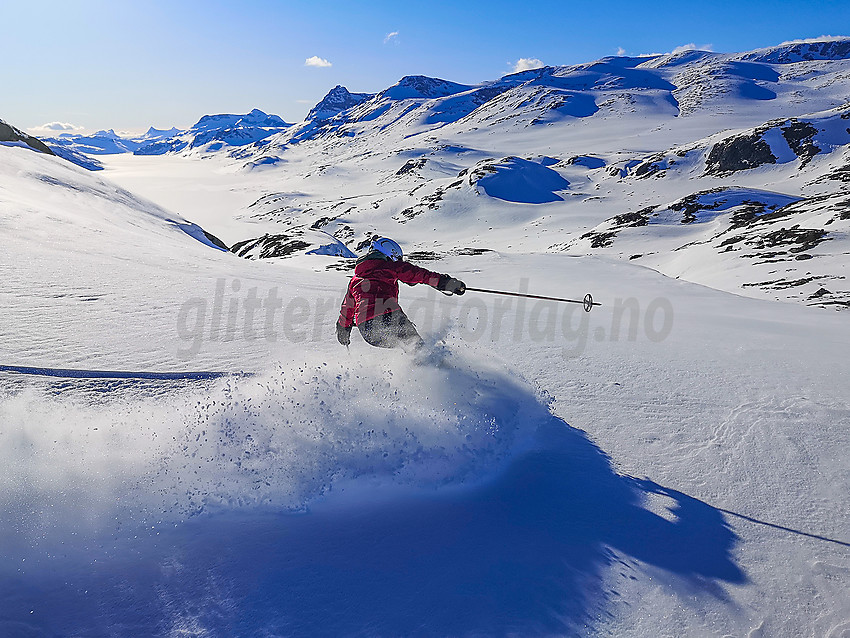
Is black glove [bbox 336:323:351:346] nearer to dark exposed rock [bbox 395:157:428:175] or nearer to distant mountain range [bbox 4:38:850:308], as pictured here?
distant mountain range [bbox 4:38:850:308]

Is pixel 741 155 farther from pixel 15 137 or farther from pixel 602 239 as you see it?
pixel 15 137

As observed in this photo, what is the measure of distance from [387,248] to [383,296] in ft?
2.14

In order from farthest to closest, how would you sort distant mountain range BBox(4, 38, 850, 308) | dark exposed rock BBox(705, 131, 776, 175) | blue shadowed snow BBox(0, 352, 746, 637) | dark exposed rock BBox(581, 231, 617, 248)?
dark exposed rock BBox(705, 131, 776, 175) → dark exposed rock BBox(581, 231, 617, 248) → distant mountain range BBox(4, 38, 850, 308) → blue shadowed snow BBox(0, 352, 746, 637)

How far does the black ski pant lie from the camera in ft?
19.4

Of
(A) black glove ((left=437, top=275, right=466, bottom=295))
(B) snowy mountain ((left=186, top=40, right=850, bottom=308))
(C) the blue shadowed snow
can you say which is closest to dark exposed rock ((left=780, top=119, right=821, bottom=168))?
(B) snowy mountain ((left=186, top=40, right=850, bottom=308))

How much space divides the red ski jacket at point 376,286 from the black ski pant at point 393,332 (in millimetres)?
76

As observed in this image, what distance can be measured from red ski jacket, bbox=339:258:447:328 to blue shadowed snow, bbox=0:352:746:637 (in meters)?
1.25

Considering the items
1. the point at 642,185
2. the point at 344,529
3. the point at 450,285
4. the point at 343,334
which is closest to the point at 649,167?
the point at 642,185

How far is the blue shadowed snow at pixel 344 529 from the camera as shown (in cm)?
290

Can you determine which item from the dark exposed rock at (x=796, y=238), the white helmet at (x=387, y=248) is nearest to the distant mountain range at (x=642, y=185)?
the dark exposed rock at (x=796, y=238)

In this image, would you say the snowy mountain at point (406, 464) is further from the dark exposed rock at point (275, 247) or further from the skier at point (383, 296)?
the dark exposed rock at point (275, 247)

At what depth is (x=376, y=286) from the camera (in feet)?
19.8

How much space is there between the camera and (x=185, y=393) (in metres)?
5.44

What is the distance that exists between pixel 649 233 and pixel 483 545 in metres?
41.5
